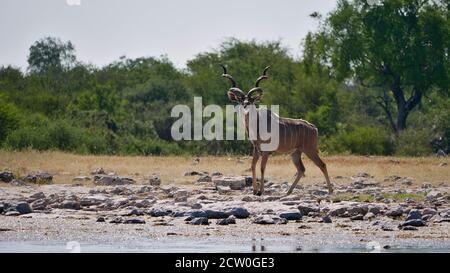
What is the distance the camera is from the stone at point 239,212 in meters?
18.2

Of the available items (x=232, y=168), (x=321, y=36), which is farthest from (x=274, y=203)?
(x=321, y=36)

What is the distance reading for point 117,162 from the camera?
1235 inches

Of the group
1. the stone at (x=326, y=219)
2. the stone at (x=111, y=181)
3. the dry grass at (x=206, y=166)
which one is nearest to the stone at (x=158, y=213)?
the stone at (x=326, y=219)

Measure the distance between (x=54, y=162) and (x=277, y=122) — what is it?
9.18 meters

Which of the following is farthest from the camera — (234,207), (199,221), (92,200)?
(92,200)

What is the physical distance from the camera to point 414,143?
139 ft

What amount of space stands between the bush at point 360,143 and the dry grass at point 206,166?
601 centimetres

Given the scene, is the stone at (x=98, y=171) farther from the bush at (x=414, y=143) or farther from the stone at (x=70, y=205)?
the bush at (x=414, y=143)

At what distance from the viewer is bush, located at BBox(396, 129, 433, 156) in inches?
1630

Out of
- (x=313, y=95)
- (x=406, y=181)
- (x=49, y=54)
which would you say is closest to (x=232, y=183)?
(x=406, y=181)

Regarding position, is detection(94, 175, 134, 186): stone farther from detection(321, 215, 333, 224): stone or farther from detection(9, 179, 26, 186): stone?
detection(321, 215, 333, 224): stone

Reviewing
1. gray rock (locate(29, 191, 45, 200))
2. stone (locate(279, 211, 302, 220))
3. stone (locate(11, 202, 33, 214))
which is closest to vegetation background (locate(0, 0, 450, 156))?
gray rock (locate(29, 191, 45, 200))

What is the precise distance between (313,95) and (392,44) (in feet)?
15.9

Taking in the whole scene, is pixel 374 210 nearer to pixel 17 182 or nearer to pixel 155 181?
pixel 155 181
